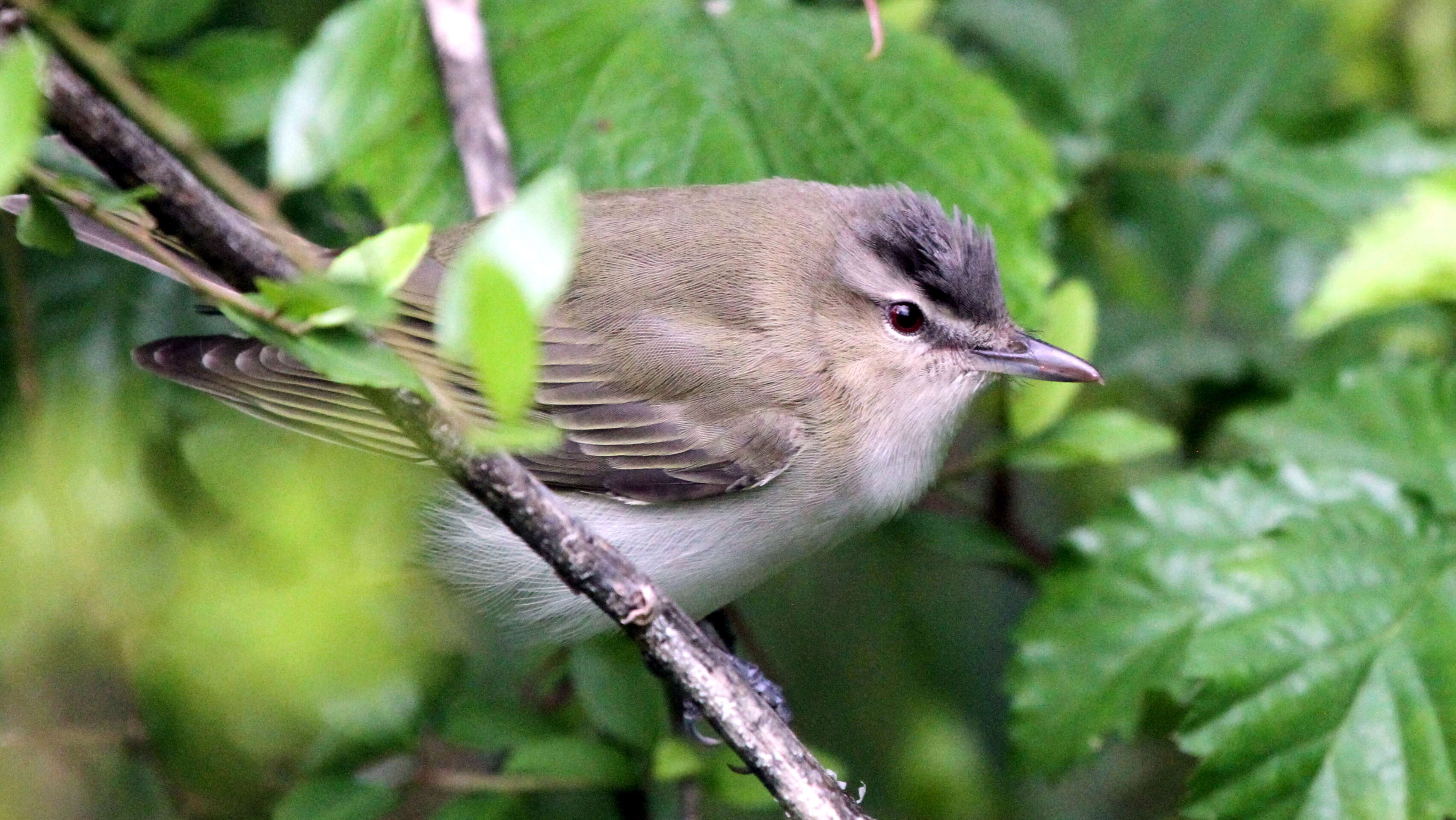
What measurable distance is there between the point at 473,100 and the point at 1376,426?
1991 millimetres

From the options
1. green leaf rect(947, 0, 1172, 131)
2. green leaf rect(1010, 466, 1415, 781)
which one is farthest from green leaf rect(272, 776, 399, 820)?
green leaf rect(947, 0, 1172, 131)

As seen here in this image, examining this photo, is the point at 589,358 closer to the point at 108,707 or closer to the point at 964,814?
the point at 108,707

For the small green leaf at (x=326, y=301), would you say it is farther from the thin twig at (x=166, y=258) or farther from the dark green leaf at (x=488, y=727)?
the dark green leaf at (x=488, y=727)

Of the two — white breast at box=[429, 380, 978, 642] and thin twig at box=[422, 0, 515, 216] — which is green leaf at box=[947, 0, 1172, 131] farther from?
thin twig at box=[422, 0, 515, 216]

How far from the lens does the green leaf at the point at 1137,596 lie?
2.64 meters

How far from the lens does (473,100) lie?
2902mm

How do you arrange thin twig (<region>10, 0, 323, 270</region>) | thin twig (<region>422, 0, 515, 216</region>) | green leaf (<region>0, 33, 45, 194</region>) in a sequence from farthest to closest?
thin twig (<region>422, 0, 515, 216</region>), thin twig (<region>10, 0, 323, 270</region>), green leaf (<region>0, 33, 45, 194</region>)

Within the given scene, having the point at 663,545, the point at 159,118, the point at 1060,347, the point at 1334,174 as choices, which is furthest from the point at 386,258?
the point at 1334,174

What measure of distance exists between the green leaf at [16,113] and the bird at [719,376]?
1396mm

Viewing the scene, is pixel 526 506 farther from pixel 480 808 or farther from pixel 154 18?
pixel 154 18

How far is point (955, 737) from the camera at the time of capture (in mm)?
3574

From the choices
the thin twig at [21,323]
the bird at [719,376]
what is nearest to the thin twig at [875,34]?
the bird at [719,376]

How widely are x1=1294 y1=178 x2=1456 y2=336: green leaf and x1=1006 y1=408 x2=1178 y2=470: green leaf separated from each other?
1.53 feet

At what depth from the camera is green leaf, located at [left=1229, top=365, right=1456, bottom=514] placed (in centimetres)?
272
